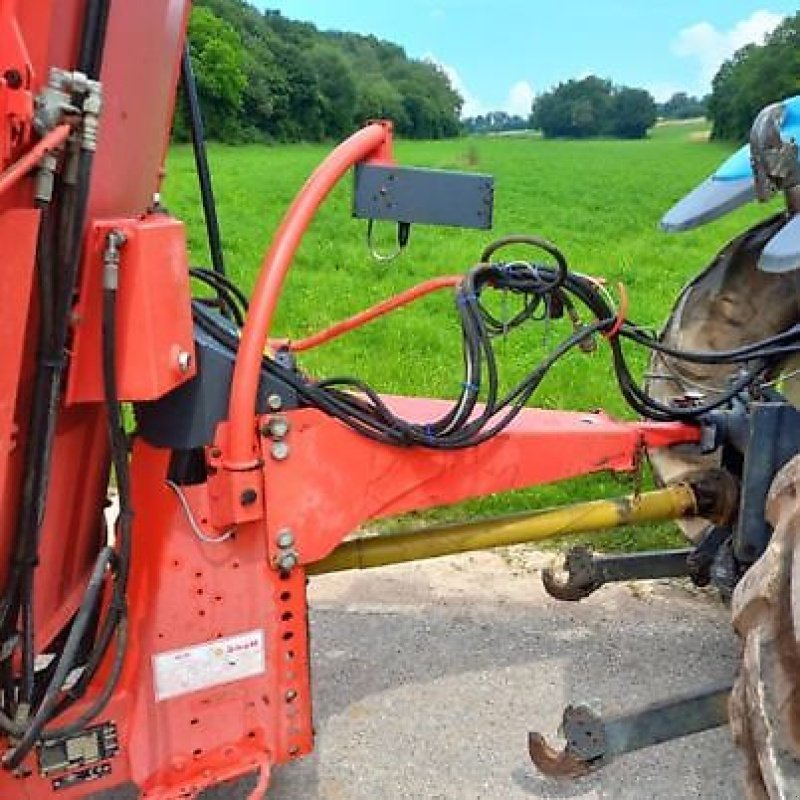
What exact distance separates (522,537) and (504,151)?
48.4 meters

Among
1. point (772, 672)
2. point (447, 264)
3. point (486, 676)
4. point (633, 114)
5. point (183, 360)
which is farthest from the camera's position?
point (633, 114)

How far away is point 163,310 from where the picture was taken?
1974 millimetres

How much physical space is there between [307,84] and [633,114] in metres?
33.9

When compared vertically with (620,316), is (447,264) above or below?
above

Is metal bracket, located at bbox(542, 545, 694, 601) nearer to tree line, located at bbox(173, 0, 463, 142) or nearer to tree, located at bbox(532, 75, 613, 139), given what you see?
tree line, located at bbox(173, 0, 463, 142)

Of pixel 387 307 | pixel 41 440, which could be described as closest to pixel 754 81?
pixel 387 307

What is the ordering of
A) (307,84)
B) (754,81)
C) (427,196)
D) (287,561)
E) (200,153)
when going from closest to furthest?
(427,196), (287,561), (200,153), (307,84), (754,81)

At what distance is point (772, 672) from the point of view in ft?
6.20

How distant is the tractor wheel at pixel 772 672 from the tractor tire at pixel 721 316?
1.28 meters

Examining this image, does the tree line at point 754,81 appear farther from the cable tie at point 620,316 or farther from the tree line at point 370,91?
the cable tie at point 620,316

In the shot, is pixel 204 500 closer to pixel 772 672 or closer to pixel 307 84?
pixel 772 672

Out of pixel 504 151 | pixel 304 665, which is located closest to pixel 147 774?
pixel 304 665

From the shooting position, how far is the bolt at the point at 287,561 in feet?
7.39

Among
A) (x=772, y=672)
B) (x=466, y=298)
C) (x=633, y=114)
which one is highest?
(x=633, y=114)
